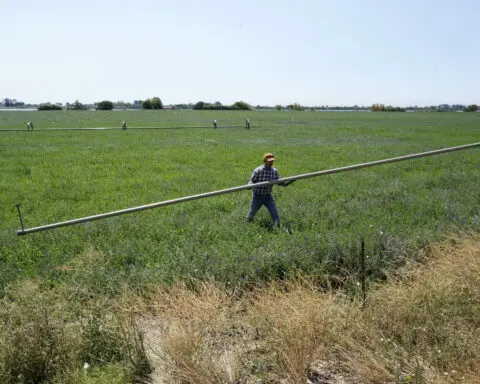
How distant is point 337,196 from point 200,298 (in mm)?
6799

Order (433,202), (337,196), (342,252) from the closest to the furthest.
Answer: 1. (342,252)
2. (433,202)
3. (337,196)

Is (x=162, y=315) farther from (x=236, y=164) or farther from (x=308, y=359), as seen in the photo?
(x=236, y=164)

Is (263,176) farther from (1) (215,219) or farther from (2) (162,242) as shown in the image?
(2) (162,242)

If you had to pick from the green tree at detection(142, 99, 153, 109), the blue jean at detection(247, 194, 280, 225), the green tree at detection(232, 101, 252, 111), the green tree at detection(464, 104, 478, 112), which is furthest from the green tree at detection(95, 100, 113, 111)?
the blue jean at detection(247, 194, 280, 225)

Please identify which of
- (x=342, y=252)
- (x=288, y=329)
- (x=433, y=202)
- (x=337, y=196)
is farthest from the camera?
(x=337, y=196)

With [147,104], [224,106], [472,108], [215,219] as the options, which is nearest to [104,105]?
[147,104]

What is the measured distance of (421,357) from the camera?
3520 millimetres

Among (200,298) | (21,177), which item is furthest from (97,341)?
(21,177)

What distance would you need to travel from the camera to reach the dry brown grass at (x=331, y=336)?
3.53m

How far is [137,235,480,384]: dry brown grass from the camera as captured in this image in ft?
11.6

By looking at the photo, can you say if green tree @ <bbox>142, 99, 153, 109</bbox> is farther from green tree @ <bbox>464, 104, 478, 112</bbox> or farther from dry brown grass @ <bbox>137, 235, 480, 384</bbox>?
dry brown grass @ <bbox>137, 235, 480, 384</bbox>

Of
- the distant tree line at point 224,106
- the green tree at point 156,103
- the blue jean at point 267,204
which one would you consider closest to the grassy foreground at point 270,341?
the blue jean at point 267,204

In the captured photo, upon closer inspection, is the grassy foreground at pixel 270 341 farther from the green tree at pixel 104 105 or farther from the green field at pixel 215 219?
the green tree at pixel 104 105

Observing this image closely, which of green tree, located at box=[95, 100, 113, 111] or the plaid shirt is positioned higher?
green tree, located at box=[95, 100, 113, 111]
